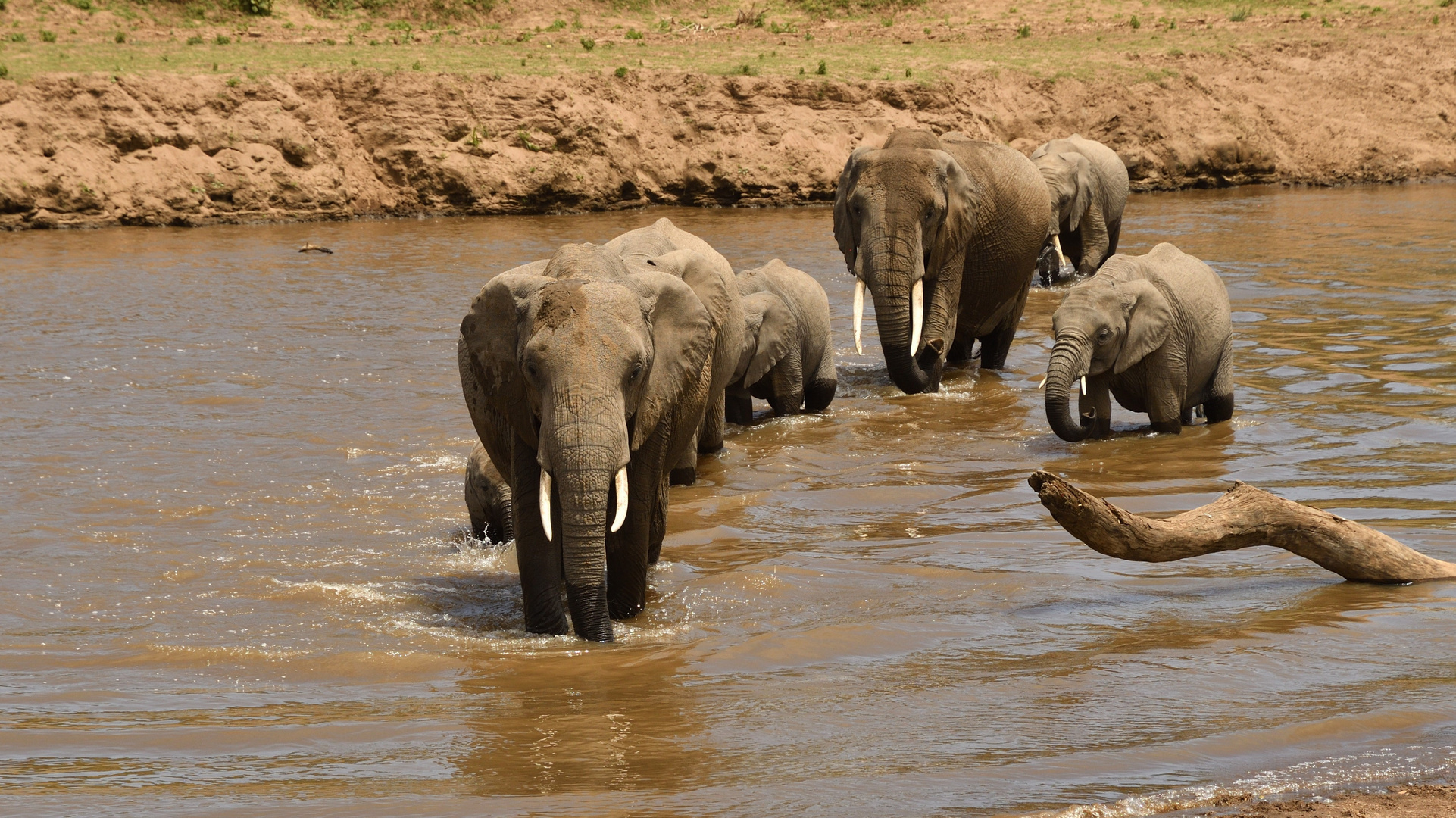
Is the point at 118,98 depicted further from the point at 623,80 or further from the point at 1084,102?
the point at 1084,102

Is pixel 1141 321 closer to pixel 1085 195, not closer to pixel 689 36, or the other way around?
pixel 1085 195

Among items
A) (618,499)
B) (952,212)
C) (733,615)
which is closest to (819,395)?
(952,212)

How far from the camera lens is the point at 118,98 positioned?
25.9m

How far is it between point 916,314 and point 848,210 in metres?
1.05

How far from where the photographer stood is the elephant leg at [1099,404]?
36.2 ft

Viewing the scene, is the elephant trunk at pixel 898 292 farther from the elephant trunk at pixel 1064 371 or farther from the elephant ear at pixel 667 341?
the elephant ear at pixel 667 341

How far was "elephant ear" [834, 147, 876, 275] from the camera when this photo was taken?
12258mm

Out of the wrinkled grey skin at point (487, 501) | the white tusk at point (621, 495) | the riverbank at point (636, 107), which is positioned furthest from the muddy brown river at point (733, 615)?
the riverbank at point (636, 107)

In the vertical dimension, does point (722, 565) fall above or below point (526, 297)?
below

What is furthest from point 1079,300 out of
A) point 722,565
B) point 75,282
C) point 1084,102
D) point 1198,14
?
point 1198,14

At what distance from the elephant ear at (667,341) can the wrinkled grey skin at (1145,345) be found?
4.24 metres

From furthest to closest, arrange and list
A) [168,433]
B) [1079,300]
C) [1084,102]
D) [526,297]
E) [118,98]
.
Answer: [1084,102], [118,98], [168,433], [1079,300], [526,297]

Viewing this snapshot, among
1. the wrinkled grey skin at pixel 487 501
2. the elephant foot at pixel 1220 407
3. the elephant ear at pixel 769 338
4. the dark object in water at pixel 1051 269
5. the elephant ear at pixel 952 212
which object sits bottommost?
the dark object in water at pixel 1051 269

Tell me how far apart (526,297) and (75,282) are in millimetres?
14751
